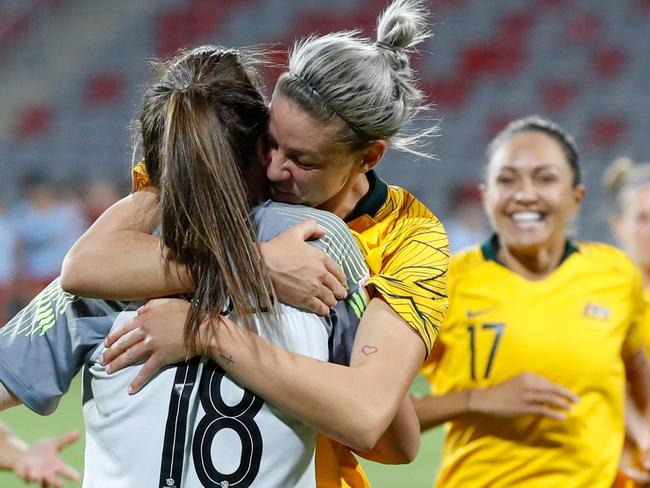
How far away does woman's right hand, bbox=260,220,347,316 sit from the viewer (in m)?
1.66

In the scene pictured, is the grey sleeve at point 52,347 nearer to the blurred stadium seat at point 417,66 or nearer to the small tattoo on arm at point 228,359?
the small tattoo on arm at point 228,359

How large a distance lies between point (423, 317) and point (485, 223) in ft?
36.9

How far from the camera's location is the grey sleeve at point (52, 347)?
174cm

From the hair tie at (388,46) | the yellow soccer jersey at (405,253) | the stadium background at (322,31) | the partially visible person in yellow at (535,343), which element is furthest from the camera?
the stadium background at (322,31)

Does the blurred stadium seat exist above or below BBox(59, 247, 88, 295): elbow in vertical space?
above

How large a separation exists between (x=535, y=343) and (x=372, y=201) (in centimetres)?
117

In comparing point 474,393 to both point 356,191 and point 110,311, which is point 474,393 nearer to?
point 356,191

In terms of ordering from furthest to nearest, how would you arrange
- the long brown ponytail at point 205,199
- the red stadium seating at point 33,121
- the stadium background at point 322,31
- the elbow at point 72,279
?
the red stadium seating at point 33,121
the stadium background at point 322,31
the elbow at point 72,279
the long brown ponytail at point 205,199

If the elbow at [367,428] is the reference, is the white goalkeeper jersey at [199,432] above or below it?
below

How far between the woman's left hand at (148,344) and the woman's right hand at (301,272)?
0.54 ft

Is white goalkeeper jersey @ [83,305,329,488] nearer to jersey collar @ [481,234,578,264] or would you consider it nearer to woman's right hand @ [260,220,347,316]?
woman's right hand @ [260,220,347,316]

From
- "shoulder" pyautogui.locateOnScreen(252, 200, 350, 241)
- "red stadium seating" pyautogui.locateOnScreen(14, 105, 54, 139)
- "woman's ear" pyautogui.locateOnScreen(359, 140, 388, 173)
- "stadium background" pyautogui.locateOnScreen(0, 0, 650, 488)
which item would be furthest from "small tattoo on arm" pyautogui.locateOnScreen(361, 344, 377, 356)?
"red stadium seating" pyautogui.locateOnScreen(14, 105, 54, 139)

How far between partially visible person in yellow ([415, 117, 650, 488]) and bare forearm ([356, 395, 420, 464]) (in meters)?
0.98

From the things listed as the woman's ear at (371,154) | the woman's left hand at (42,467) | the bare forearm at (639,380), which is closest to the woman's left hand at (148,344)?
the woman's left hand at (42,467)
